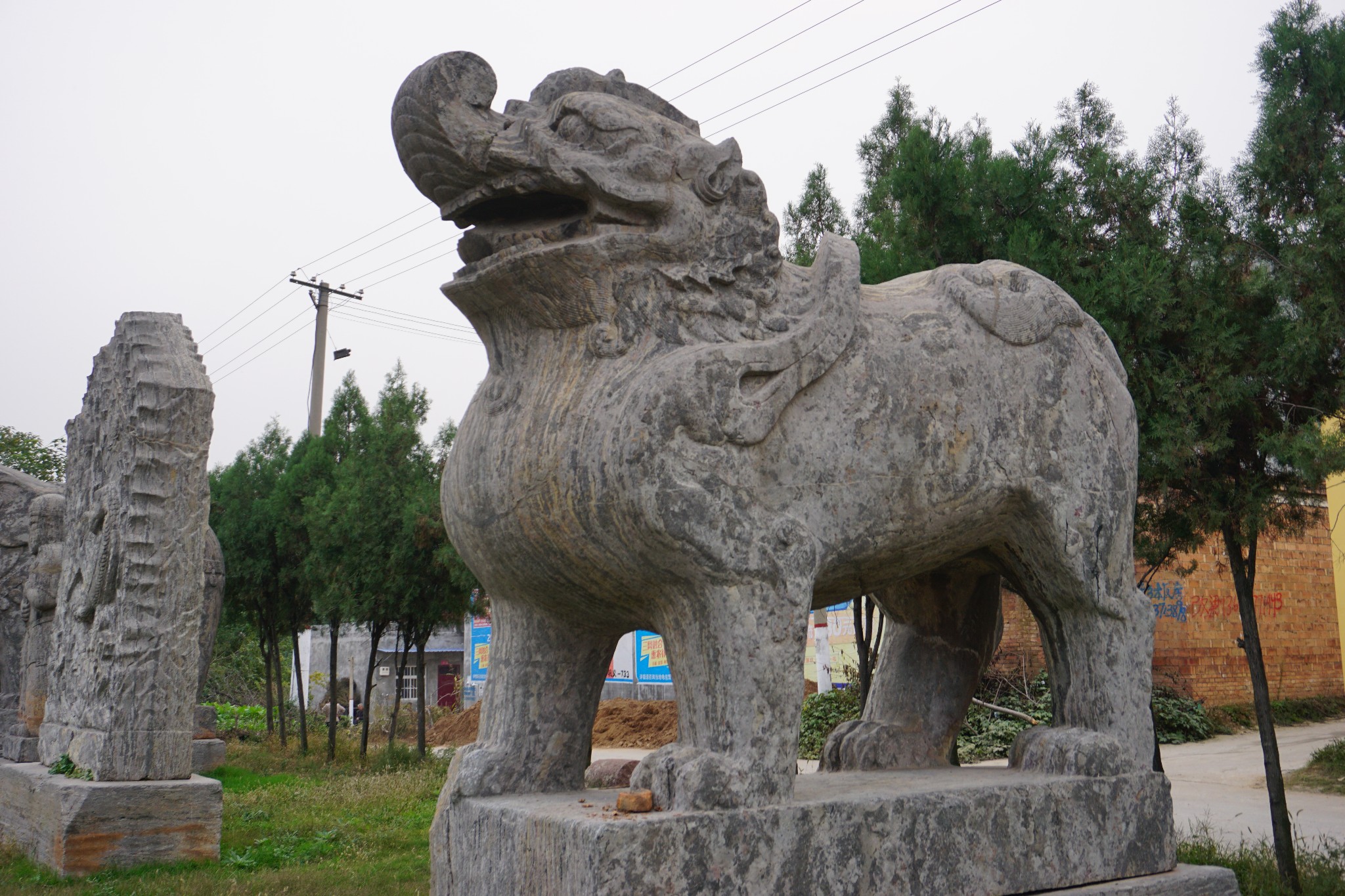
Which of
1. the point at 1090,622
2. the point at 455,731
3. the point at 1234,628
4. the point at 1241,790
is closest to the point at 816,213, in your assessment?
the point at 1090,622

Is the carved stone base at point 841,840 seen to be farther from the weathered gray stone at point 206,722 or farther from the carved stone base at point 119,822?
the weathered gray stone at point 206,722

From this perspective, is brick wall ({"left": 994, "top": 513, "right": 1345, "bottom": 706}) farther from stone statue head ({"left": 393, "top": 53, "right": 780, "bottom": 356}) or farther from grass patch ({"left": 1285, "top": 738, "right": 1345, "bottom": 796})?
stone statue head ({"left": 393, "top": 53, "right": 780, "bottom": 356})

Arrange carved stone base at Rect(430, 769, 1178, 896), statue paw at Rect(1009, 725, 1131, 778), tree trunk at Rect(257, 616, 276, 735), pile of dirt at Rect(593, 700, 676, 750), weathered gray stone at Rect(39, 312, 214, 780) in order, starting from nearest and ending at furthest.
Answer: carved stone base at Rect(430, 769, 1178, 896), statue paw at Rect(1009, 725, 1131, 778), weathered gray stone at Rect(39, 312, 214, 780), pile of dirt at Rect(593, 700, 676, 750), tree trunk at Rect(257, 616, 276, 735)

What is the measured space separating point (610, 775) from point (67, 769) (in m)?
5.10

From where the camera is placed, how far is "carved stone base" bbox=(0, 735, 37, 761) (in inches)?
301

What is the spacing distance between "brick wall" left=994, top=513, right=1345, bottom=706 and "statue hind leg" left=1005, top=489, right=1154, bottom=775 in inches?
435

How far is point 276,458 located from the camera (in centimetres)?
1659

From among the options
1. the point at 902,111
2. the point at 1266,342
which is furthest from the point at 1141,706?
the point at 902,111

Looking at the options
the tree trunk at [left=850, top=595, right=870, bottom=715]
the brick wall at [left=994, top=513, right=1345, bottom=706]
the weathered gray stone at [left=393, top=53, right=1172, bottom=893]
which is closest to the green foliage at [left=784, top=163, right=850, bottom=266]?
the tree trunk at [left=850, top=595, right=870, bottom=715]

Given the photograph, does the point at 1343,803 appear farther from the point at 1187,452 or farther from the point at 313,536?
the point at 313,536

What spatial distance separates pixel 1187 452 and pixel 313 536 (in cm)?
1056

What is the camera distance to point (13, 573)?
8875 mm

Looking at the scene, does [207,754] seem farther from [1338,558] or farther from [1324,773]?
[1338,558]

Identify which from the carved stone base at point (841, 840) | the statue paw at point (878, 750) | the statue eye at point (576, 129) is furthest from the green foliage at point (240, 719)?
the statue eye at point (576, 129)
